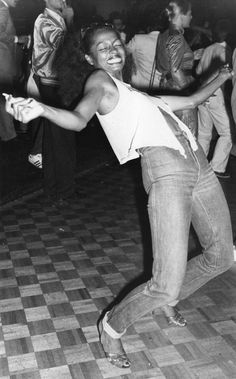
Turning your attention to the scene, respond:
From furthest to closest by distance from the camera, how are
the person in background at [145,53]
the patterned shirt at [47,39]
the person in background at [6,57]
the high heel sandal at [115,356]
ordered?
the person in background at [6,57]
the person in background at [145,53]
the patterned shirt at [47,39]
the high heel sandal at [115,356]

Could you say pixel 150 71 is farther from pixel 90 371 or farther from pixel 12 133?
pixel 90 371

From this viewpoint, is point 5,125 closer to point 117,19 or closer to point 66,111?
point 117,19

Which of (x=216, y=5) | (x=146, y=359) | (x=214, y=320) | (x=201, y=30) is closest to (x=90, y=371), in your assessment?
(x=146, y=359)

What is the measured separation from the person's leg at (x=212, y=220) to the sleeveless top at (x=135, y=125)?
0.64 feet

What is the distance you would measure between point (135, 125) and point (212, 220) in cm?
56

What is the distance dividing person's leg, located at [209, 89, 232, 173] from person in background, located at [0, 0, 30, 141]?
2269 millimetres

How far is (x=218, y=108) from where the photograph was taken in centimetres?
550

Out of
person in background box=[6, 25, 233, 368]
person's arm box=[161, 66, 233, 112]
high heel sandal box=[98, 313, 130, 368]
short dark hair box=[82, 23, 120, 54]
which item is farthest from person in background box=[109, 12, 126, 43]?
high heel sandal box=[98, 313, 130, 368]

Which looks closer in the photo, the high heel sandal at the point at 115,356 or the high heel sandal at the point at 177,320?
the high heel sandal at the point at 115,356

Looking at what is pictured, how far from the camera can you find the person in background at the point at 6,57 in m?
5.38

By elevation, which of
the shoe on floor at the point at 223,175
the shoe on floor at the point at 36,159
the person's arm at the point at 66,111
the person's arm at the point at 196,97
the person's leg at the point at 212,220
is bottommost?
the shoe on floor at the point at 223,175

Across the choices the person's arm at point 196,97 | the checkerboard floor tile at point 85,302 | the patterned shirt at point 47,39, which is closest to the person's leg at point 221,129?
the checkerboard floor tile at point 85,302

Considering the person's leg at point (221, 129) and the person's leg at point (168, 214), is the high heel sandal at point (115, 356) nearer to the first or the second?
the person's leg at point (168, 214)

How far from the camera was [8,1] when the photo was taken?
18.5 feet
